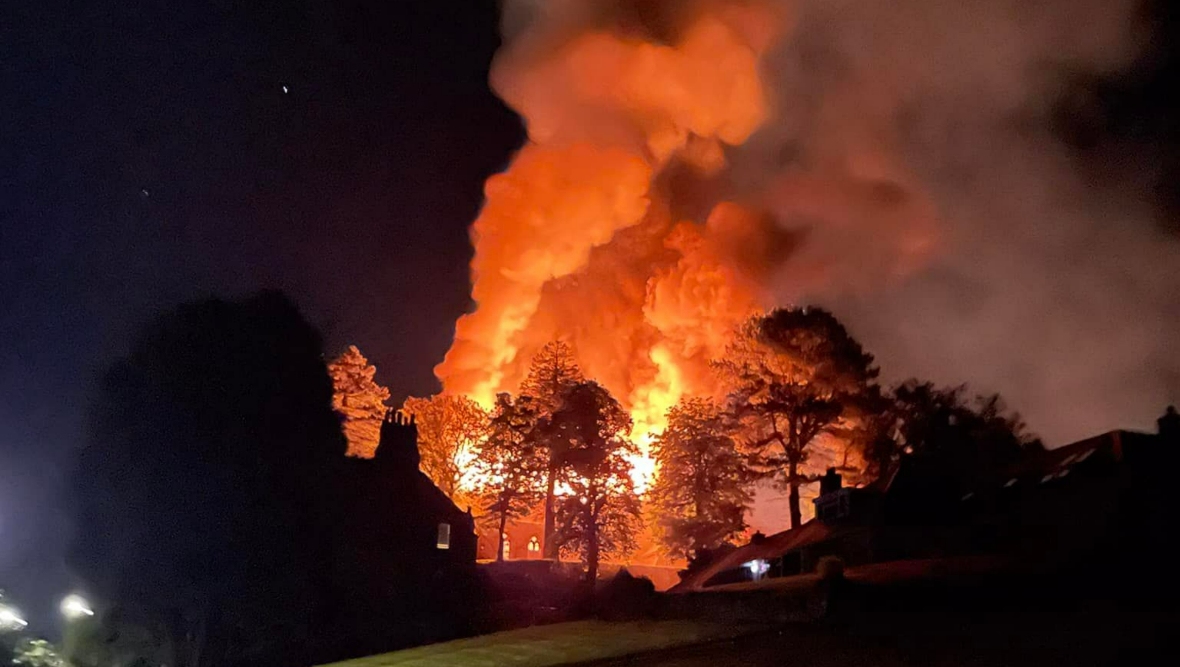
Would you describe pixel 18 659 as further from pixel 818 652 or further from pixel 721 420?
pixel 721 420

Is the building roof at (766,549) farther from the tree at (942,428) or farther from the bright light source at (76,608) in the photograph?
the bright light source at (76,608)

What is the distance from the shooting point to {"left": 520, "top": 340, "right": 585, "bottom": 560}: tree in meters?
44.7

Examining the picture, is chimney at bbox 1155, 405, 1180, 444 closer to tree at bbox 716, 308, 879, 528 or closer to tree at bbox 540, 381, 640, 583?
tree at bbox 716, 308, 879, 528

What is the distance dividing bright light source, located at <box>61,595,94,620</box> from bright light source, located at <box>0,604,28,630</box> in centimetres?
132

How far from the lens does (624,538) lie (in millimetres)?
43438

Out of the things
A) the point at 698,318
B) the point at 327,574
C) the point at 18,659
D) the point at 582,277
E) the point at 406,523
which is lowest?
the point at 18,659

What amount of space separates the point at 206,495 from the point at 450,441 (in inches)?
944

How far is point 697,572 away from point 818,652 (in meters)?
23.2

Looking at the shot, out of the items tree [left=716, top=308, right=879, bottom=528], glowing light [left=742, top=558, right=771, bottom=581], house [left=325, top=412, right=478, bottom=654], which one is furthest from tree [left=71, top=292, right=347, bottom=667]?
tree [left=716, top=308, right=879, bottom=528]

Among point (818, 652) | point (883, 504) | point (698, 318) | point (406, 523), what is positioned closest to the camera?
A: point (818, 652)

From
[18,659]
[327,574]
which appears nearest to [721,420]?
[327,574]

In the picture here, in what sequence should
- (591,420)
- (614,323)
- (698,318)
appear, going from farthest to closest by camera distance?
(614,323) → (698,318) → (591,420)

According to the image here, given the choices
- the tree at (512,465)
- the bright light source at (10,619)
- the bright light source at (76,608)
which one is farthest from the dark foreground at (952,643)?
the tree at (512,465)

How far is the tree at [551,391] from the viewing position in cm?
4466
